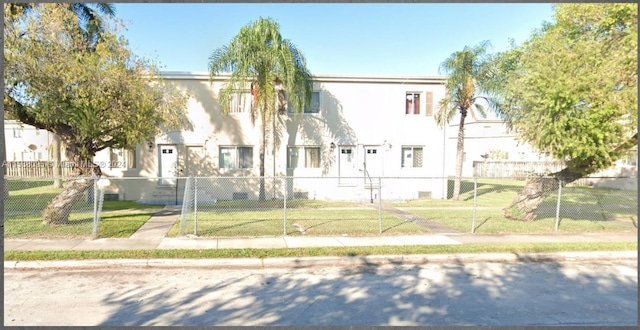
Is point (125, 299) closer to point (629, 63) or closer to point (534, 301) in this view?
point (534, 301)

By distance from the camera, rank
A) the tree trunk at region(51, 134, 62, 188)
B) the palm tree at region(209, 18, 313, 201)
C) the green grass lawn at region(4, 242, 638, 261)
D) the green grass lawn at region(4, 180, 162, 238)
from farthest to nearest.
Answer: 1. the tree trunk at region(51, 134, 62, 188)
2. the palm tree at region(209, 18, 313, 201)
3. the green grass lawn at region(4, 180, 162, 238)
4. the green grass lawn at region(4, 242, 638, 261)

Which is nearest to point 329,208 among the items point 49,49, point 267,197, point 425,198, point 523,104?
point 267,197

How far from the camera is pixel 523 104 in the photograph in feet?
31.4

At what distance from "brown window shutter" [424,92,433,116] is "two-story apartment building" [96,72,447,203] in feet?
0.17

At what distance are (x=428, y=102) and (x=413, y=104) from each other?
0.76 metres

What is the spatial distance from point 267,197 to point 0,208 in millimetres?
12772

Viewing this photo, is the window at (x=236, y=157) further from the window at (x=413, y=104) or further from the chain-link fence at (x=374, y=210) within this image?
the window at (x=413, y=104)

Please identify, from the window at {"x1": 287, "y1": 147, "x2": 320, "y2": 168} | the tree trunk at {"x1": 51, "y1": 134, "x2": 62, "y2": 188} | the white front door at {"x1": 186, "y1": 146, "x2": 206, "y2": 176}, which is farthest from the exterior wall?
the window at {"x1": 287, "y1": 147, "x2": 320, "y2": 168}

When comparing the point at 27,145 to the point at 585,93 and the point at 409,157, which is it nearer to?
the point at 409,157

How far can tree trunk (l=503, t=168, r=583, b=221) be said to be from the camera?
35.1 feet

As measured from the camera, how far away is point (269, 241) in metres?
8.52

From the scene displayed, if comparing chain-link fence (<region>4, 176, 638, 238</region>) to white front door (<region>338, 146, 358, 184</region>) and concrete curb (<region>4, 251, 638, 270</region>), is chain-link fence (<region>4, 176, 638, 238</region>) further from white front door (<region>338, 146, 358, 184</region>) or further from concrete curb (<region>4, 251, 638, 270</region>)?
concrete curb (<region>4, 251, 638, 270</region>)

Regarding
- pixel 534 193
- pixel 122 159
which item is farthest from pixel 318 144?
pixel 534 193

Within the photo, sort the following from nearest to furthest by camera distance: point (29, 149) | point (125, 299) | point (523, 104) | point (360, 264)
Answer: point (125, 299) → point (360, 264) → point (523, 104) → point (29, 149)
